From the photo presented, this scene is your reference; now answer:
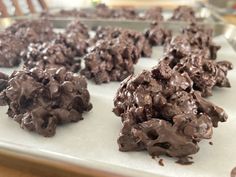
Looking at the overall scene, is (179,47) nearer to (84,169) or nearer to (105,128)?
(105,128)

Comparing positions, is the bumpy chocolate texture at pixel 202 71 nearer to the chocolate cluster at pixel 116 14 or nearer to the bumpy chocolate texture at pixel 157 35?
the bumpy chocolate texture at pixel 157 35

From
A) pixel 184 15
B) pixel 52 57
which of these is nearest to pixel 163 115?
pixel 52 57

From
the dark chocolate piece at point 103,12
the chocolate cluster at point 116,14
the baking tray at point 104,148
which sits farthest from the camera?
the dark chocolate piece at point 103,12

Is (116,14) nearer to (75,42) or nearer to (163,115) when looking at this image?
(75,42)

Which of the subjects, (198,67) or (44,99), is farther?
(198,67)

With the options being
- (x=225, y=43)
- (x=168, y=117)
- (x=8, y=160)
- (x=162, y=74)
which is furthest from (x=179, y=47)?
(x=8, y=160)

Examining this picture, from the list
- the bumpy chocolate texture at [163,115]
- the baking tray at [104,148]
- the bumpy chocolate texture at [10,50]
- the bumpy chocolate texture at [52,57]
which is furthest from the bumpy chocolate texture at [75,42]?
the bumpy chocolate texture at [163,115]

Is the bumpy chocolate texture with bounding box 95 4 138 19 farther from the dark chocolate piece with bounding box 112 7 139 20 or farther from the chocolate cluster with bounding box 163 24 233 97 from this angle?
the chocolate cluster with bounding box 163 24 233 97
